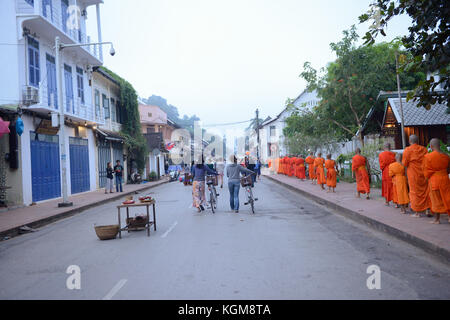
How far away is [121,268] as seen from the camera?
599 centimetres

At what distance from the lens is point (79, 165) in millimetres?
23250

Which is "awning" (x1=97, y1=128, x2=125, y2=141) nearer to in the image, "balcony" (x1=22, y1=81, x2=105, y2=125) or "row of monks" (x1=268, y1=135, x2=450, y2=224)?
"balcony" (x1=22, y1=81, x2=105, y2=125)

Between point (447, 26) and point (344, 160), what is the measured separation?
64.6 ft

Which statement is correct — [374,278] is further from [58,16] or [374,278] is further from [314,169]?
[58,16]

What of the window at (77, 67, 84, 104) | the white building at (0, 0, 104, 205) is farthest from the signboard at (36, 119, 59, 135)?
the window at (77, 67, 84, 104)

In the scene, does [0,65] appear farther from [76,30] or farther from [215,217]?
[215,217]

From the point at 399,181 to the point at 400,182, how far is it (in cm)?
4

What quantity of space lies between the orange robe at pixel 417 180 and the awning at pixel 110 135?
20419mm

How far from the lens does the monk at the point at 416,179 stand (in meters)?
9.25

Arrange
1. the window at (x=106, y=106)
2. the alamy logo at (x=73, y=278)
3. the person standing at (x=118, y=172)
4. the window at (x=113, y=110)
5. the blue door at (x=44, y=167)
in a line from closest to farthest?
the alamy logo at (x=73, y=278) → the blue door at (x=44, y=167) → the person standing at (x=118, y=172) → the window at (x=106, y=106) → the window at (x=113, y=110)

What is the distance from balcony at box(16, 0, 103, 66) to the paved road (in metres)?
10.6

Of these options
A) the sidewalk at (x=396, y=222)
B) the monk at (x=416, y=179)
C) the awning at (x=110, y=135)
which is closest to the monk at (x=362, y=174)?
the sidewalk at (x=396, y=222)

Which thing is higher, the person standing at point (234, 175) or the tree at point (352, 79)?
the tree at point (352, 79)

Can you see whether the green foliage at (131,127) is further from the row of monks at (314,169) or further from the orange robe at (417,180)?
the orange robe at (417,180)
